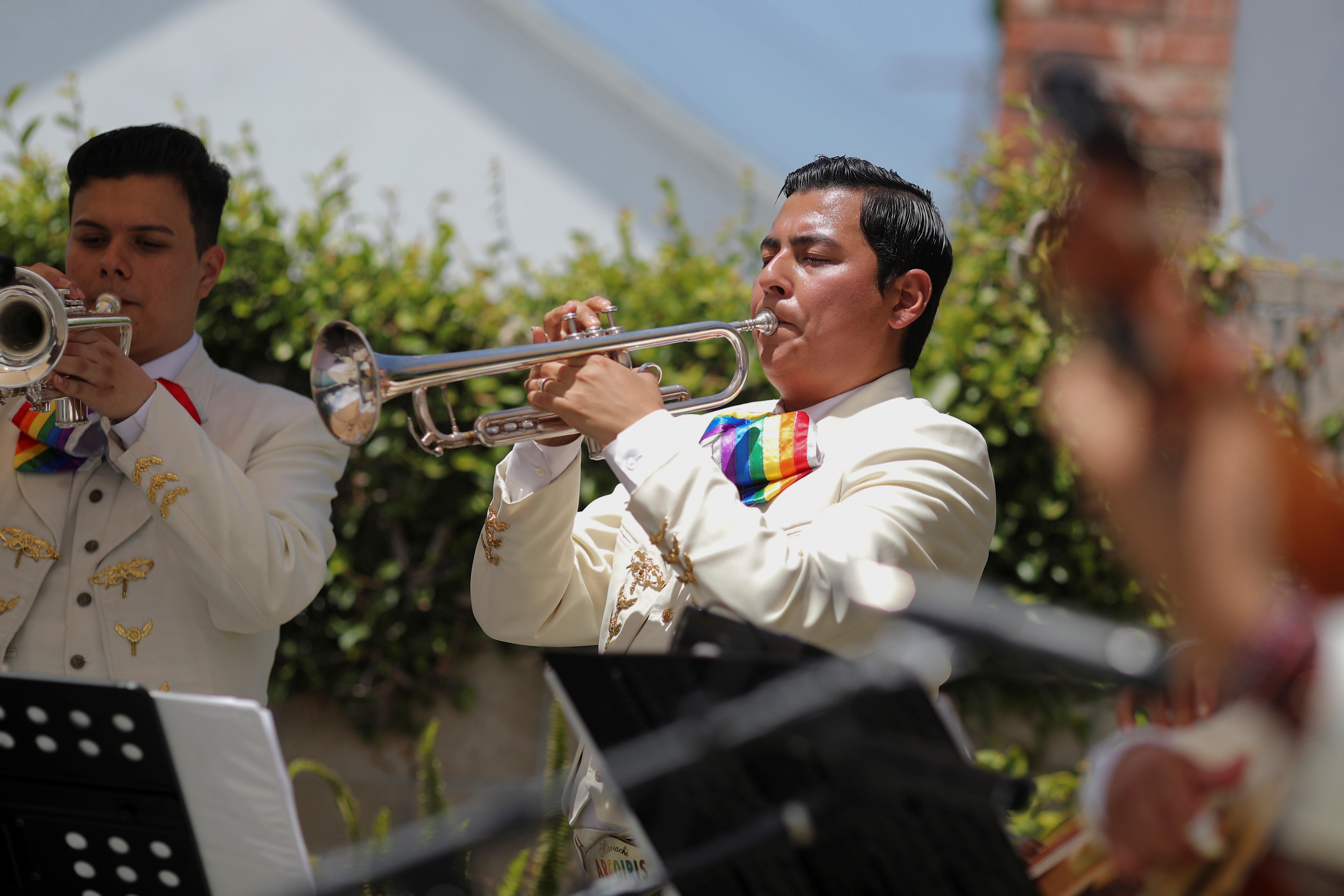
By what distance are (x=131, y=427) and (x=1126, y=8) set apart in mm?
3868

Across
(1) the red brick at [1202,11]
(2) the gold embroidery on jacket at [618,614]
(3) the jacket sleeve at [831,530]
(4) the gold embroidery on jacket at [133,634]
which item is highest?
(1) the red brick at [1202,11]

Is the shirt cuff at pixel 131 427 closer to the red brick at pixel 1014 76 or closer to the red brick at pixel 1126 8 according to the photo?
the red brick at pixel 1014 76

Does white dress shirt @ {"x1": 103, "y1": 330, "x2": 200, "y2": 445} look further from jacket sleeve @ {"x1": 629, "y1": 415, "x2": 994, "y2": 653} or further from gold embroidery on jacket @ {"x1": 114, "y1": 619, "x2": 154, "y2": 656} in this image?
jacket sleeve @ {"x1": 629, "y1": 415, "x2": 994, "y2": 653}

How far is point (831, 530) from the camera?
2135 millimetres

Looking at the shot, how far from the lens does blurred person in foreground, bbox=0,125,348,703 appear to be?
2.49 meters

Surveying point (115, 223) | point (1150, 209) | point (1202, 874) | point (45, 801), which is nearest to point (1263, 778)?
point (1202, 874)

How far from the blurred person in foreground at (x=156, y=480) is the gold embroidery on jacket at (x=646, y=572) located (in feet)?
2.33

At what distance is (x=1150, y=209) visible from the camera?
1103mm

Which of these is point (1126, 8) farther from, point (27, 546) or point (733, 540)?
point (27, 546)

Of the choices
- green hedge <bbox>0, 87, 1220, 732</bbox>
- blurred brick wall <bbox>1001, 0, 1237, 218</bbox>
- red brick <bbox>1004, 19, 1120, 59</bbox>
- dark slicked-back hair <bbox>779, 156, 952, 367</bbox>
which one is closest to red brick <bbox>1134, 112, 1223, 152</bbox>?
blurred brick wall <bbox>1001, 0, 1237, 218</bbox>

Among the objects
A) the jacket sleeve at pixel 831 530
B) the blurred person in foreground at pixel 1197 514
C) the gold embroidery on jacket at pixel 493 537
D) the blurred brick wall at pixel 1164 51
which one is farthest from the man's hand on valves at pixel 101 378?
the blurred brick wall at pixel 1164 51

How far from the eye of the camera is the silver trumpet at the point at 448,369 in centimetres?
240

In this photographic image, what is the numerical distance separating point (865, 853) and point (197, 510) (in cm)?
152

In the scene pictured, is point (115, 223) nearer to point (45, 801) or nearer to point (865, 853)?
point (45, 801)
